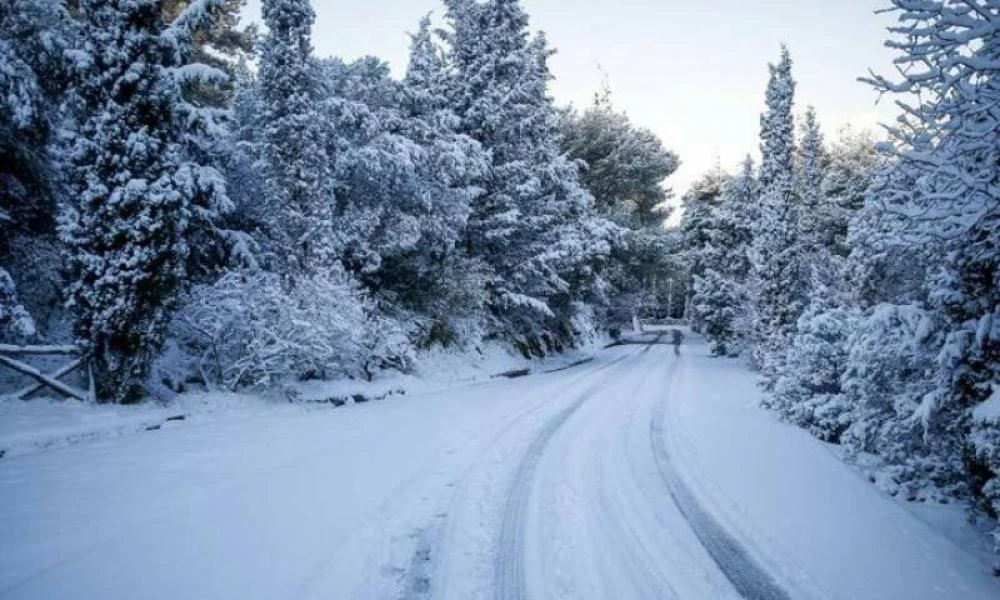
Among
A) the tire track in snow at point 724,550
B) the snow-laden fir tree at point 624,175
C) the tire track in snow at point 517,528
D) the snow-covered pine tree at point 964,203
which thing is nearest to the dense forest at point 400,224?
the snow-covered pine tree at point 964,203

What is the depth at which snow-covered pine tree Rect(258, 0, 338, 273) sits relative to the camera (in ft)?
46.2

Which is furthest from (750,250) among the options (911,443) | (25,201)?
(25,201)

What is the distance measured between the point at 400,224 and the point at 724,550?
14.0 meters

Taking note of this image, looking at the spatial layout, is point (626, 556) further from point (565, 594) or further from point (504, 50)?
point (504, 50)

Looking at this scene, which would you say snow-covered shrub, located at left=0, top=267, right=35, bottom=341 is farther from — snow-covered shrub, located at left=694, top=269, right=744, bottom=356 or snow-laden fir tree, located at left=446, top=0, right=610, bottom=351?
snow-covered shrub, located at left=694, top=269, right=744, bottom=356

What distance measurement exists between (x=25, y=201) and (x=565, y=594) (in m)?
13.0

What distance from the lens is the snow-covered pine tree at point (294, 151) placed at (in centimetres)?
1407

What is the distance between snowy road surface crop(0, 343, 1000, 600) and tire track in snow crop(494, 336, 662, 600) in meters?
0.02

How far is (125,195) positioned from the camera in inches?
388

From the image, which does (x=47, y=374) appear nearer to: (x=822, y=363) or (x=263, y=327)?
(x=263, y=327)

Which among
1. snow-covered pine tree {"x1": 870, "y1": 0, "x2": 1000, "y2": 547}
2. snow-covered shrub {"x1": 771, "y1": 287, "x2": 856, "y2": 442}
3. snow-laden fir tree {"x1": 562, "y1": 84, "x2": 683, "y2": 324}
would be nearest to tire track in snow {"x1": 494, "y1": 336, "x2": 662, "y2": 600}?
snow-covered pine tree {"x1": 870, "y1": 0, "x2": 1000, "y2": 547}

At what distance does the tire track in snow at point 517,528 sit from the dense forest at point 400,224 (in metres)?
4.13

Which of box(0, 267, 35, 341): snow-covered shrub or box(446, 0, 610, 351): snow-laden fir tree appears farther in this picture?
Result: box(446, 0, 610, 351): snow-laden fir tree

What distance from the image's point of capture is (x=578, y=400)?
44.4 feet
